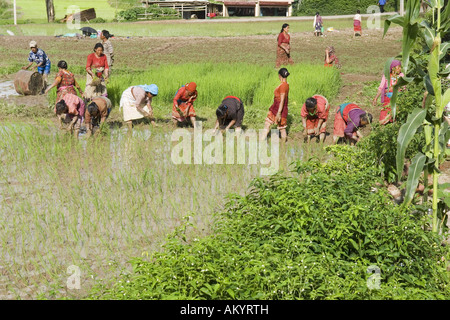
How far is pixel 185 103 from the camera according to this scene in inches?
355

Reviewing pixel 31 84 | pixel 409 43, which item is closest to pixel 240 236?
pixel 409 43

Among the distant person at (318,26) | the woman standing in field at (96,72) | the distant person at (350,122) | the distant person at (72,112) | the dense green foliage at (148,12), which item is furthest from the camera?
the dense green foliage at (148,12)

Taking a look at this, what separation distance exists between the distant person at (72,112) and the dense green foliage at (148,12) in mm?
29291

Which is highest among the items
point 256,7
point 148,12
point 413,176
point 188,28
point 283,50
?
point 256,7

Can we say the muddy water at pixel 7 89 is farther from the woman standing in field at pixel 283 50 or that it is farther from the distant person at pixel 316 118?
the distant person at pixel 316 118

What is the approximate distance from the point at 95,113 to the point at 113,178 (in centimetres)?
161

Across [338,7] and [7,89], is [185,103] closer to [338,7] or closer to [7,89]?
[7,89]

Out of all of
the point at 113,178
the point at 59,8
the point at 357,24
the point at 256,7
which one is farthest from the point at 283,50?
the point at 59,8

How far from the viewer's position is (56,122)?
977 centimetres

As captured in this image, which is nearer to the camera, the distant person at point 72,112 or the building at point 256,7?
the distant person at point 72,112

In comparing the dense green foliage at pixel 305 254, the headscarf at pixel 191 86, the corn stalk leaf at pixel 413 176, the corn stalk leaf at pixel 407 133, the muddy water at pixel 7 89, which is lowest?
the dense green foliage at pixel 305 254

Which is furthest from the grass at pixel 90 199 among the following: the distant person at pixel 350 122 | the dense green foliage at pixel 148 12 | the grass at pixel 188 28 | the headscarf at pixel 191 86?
the dense green foliage at pixel 148 12

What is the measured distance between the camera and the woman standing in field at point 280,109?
827 centimetres

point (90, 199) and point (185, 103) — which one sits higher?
point (185, 103)
